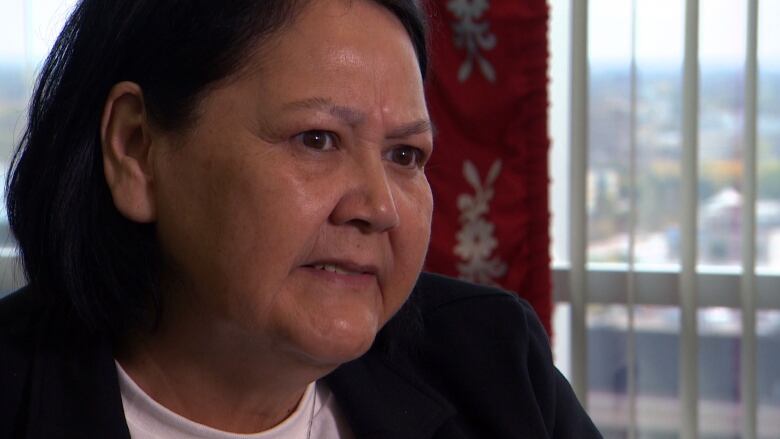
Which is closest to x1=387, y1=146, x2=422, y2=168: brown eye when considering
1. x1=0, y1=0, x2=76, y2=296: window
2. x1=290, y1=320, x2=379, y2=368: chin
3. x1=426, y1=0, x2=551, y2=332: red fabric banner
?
x1=290, y1=320, x2=379, y2=368: chin

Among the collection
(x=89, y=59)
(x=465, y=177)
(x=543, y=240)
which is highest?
(x=89, y=59)

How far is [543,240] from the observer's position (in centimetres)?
279

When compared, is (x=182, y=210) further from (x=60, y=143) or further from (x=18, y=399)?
(x=18, y=399)

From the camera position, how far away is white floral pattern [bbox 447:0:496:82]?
2.80 meters

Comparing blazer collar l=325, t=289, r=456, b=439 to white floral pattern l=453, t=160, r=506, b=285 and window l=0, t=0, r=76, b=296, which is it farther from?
window l=0, t=0, r=76, b=296

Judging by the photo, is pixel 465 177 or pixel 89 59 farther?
pixel 465 177

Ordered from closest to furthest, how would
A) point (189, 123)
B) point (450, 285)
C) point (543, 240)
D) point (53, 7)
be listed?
1. point (189, 123)
2. point (450, 285)
3. point (543, 240)
4. point (53, 7)

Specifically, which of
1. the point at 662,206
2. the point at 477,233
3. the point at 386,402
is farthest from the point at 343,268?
the point at 662,206

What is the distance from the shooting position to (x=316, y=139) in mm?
1229

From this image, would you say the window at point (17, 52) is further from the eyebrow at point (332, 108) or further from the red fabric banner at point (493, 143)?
the eyebrow at point (332, 108)

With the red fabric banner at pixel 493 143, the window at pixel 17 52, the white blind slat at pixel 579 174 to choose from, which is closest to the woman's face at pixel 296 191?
the red fabric banner at pixel 493 143

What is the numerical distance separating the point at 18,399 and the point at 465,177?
1.73 m

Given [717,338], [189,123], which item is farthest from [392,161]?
[717,338]

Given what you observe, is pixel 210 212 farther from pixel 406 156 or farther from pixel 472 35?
pixel 472 35
